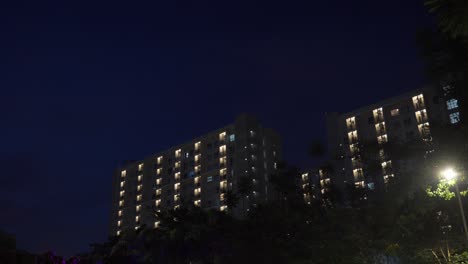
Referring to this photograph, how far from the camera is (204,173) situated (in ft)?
429

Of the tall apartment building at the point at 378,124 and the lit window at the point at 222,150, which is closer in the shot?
the tall apartment building at the point at 378,124

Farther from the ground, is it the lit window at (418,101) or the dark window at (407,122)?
the lit window at (418,101)

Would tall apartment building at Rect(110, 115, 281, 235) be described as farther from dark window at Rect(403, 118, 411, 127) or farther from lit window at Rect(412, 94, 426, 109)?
lit window at Rect(412, 94, 426, 109)

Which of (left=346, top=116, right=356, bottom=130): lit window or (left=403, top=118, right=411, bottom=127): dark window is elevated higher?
(left=346, top=116, right=356, bottom=130): lit window

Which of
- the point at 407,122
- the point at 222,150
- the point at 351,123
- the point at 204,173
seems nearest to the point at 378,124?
the point at 407,122

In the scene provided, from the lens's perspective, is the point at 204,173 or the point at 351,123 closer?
the point at 351,123

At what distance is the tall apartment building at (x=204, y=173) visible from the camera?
404ft

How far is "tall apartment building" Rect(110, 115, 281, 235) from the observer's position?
404 feet

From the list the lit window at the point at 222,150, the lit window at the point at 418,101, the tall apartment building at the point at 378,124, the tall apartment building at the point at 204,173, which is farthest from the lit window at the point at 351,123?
the lit window at the point at 222,150

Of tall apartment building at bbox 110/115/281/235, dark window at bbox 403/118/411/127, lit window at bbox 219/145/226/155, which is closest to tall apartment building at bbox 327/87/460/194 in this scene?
dark window at bbox 403/118/411/127

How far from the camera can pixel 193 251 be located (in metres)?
51.9

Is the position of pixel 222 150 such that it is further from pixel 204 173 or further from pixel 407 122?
pixel 407 122

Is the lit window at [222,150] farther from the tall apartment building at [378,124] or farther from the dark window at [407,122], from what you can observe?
the dark window at [407,122]

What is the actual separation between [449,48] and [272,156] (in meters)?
111
